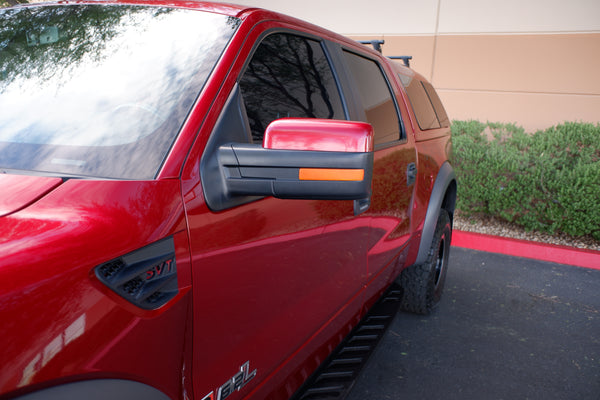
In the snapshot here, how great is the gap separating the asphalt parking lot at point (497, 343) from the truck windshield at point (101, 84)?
1700 mm

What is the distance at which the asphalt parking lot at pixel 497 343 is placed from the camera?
3057 mm

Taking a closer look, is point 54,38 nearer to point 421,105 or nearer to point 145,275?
point 145,275

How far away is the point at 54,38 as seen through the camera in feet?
5.87

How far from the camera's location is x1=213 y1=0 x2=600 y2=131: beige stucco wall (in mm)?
7109

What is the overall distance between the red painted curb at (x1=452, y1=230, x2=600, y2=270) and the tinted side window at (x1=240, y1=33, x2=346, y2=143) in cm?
409

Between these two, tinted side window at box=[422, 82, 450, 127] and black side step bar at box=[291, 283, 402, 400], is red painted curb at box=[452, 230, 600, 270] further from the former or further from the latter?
black side step bar at box=[291, 283, 402, 400]

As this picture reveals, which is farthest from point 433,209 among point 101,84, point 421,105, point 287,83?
point 101,84

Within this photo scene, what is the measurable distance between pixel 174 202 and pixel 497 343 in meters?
3.08

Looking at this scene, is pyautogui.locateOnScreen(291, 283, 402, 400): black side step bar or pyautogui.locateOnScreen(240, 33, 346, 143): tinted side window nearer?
pyautogui.locateOnScreen(240, 33, 346, 143): tinted side window

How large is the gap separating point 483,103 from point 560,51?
124 cm

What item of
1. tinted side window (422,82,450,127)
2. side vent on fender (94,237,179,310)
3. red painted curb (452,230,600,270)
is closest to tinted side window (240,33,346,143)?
side vent on fender (94,237,179,310)

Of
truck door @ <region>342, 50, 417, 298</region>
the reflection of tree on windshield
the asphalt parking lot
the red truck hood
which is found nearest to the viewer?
the red truck hood

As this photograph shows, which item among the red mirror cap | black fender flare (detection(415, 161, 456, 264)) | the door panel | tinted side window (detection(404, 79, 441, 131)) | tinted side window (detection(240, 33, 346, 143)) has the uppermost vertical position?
tinted side window (detection(240, 33, 346, 143))

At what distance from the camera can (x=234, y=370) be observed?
1.52m
